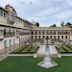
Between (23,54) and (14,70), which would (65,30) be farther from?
(14,70)

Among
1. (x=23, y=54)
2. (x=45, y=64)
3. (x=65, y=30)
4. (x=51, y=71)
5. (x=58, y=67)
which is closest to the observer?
(x=51, y=71)

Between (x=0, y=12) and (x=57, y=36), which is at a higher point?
(x=0, y=12)

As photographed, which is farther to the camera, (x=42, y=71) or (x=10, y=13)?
(x=10, y=13)

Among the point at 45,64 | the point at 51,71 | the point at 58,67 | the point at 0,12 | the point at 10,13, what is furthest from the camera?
the point at 10,13

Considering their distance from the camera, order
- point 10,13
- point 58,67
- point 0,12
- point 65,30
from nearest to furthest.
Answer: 1. point 58,67
2. point 0,12
3. point 10,13
4. point 65,30

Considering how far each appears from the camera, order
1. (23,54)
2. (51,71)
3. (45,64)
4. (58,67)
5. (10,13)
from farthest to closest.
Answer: (10,13), (23,54), (45,64), (58,67), (51,71)

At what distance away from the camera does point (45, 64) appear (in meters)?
21.8

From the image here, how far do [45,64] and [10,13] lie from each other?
25079mm

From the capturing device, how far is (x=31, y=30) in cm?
7850

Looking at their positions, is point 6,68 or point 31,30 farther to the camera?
point 31,30

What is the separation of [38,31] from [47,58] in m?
55.5

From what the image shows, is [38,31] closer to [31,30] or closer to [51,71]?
[31,30]

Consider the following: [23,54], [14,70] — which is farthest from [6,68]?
[23,54]

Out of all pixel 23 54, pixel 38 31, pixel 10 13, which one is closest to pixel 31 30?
pixel 38 31
